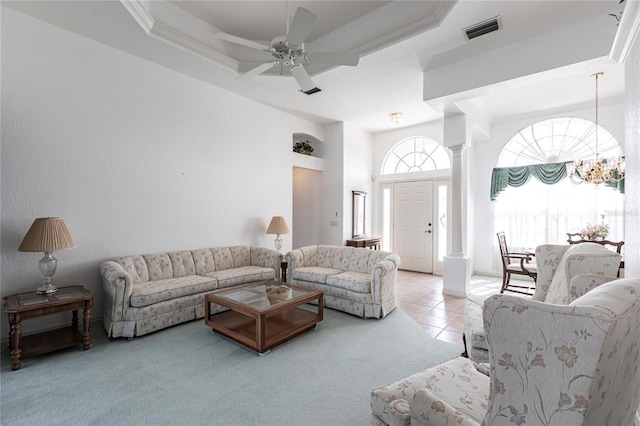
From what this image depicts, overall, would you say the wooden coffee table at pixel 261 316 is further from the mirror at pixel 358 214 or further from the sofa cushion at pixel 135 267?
the mirror at pixel 358 214

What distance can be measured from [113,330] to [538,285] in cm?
419

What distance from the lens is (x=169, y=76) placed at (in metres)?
4.16

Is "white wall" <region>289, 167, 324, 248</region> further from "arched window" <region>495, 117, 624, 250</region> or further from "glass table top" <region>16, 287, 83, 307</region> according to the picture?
"glass table top" <region>16, 287, 83, 307</region>

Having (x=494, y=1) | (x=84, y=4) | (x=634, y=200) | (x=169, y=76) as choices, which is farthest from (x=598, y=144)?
(x=84, y=4)

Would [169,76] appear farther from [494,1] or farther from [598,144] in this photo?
[598,144]

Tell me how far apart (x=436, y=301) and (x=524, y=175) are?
334 centimetres

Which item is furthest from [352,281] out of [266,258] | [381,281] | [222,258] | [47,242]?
[47,242]

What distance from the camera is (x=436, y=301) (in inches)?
180

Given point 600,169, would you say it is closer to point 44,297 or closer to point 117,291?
point 117,291

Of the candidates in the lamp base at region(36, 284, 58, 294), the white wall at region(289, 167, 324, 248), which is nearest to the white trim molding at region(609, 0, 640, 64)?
the lamp base at region(36, 284, 58, 294)

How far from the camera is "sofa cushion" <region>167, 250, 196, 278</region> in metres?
4.03

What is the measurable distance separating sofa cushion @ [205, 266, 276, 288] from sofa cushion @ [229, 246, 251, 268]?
0.12 metres

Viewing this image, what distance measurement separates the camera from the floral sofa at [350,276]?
3736 millimetres

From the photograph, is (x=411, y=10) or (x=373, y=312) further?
(x=373, y=312)
